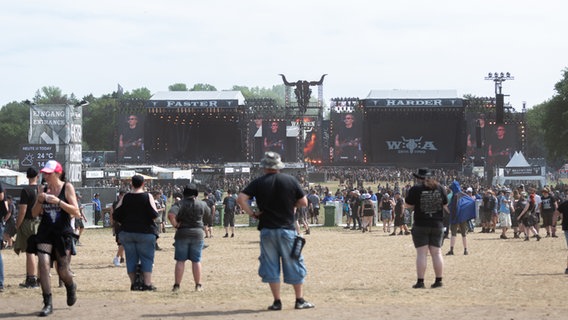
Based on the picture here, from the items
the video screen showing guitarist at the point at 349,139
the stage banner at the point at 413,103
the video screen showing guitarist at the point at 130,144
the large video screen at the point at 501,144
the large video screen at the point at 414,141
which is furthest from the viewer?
the video screen showing guitarist at the point at 130,144

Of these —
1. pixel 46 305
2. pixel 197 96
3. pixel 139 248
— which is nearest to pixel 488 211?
pixel 139 248

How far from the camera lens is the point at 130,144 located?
90375mm

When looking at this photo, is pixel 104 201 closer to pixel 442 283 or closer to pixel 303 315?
pixel 442 283

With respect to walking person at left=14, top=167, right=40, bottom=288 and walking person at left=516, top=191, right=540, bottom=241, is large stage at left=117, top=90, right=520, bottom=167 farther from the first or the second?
walking person at left=14, top=167, right=40, bottom=288

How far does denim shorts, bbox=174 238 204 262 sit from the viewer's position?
1310 cm

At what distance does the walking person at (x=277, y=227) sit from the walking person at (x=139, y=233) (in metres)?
2.58

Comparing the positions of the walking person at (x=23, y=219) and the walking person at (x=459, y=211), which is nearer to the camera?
the walking person at (x=23, y=219)

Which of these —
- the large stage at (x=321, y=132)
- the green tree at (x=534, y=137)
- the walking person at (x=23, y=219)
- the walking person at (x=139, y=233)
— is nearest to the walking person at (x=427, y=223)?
the walking person at (x=139, y=233)

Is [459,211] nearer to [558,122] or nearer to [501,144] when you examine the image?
[501,144]

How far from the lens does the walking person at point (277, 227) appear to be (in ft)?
34.8

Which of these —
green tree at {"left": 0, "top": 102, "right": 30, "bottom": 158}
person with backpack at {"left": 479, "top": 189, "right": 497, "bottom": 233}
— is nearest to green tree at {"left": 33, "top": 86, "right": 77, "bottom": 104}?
green tree at {"left": 0, "top": 102, "right": 30, "bottom": 158}

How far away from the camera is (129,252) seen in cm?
1305

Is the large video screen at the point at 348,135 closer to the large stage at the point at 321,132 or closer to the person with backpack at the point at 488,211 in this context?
the large stage at the point at 321,132

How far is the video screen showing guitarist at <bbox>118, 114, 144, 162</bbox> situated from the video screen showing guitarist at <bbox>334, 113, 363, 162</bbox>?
17.4 metres
